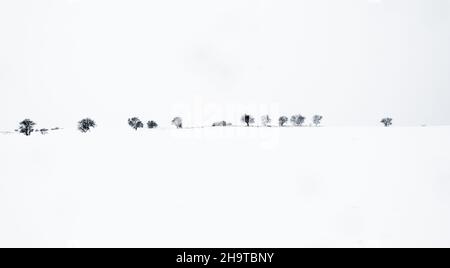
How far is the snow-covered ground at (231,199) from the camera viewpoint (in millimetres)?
9398

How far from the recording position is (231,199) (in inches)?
493

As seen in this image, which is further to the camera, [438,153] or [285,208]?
[438,153]

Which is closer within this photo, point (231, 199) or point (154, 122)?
point (231, 199)

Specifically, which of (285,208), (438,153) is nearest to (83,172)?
(285,208)

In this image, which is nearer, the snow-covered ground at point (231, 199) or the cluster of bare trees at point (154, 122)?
the snow-covered ground at point (231, 199)

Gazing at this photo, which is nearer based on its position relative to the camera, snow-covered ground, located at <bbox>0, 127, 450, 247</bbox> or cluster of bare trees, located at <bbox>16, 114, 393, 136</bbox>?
snow-covered ground, located at <bbox>0, 127, 450, 247</bbox>

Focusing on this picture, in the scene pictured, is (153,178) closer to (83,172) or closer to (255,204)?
(83,172)

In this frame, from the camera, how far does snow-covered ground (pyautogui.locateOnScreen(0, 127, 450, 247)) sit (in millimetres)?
9398

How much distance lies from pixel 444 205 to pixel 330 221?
567cm
